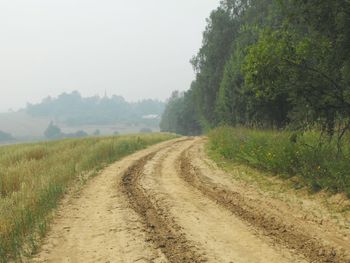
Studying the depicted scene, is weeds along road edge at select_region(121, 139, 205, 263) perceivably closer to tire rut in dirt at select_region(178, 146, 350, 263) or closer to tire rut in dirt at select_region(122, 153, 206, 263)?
tire rut in dirt at select_region(122, 153, 206, 263)

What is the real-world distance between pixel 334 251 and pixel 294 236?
31.5 inches

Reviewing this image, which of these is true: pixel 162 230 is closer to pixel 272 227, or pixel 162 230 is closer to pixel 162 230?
pixel 162 230

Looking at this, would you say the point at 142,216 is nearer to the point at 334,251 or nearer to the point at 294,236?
the point at 294,236

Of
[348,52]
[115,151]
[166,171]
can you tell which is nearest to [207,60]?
[115,151]

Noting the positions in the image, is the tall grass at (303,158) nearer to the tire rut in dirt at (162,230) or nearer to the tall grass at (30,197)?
the tire rut in dirt at (162,230)

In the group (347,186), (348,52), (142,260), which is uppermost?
(348,52)

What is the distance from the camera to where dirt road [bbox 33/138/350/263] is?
233 inches

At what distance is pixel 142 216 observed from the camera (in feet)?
26.9

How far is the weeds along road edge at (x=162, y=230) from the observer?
19.3 feet

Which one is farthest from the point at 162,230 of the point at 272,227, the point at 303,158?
the point at 303,158

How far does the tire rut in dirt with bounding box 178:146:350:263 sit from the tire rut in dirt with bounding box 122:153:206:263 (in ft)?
4.75

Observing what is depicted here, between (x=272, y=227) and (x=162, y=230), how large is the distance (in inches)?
79.8

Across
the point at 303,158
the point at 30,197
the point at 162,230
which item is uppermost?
the point at 303,158

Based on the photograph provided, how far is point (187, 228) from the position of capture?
7.17m
